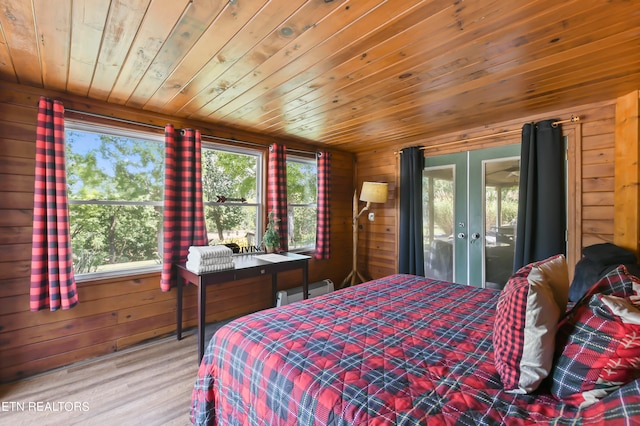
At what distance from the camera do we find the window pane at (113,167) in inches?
98.5

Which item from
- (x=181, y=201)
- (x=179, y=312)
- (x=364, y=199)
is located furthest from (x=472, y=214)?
(x=179, y=312)

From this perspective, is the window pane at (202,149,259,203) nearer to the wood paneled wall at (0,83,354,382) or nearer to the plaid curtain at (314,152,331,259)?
the wood paneled wall at (0,83,354,382)

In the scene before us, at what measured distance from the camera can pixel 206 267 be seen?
2508 millimetres

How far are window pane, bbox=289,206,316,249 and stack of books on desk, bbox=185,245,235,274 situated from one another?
1.44 metres

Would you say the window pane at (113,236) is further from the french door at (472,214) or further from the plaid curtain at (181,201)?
the french door at (472,214)

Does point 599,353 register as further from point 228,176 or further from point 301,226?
point 301,226

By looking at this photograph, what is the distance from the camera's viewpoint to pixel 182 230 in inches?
113

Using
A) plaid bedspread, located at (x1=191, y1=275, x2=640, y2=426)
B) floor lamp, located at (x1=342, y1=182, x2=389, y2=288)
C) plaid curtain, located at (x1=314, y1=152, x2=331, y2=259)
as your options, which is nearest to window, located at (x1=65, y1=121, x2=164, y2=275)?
plaid bedspread, located at (x1=191, y1=275, x2=640, y2=426)

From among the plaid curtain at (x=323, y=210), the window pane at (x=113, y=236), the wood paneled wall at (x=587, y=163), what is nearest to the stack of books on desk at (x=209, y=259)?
the window pane at (x=113, y=236)

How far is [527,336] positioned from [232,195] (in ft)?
9.88

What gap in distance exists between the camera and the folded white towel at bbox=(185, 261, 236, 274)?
247 cm

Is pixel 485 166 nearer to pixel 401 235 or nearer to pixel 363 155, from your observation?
pixel 401 235

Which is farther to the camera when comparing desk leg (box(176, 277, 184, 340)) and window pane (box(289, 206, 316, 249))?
window pane (box(289, 206, 316, 249))

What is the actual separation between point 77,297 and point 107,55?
1900 millimetres
